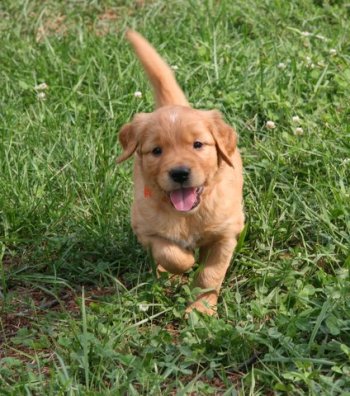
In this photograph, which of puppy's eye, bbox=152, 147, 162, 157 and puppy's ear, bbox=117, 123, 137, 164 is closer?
puppy's eye, bbox=152, 147, 162, 157

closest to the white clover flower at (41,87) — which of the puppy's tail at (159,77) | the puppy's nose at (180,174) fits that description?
the puppy's tail at (159,77)

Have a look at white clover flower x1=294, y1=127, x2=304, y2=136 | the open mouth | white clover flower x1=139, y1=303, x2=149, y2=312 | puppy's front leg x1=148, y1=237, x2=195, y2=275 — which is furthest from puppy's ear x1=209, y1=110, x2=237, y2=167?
white clover flower x1=294, y1=127, x2=304, y2=136

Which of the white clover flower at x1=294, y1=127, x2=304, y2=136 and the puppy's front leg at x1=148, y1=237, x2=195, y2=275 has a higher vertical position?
the white clover flower at x1=294, y1=127, x2=304, y2=136

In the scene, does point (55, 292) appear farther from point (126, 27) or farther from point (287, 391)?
point (126, 27)

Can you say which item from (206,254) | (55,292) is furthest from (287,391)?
(55,292)

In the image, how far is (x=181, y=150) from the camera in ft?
12.1

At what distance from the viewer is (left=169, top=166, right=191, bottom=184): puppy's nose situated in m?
3.59

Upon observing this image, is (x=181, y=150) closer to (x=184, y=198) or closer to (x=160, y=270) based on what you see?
(x=184, y=198)

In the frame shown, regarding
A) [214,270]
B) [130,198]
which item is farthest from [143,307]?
[130,198]

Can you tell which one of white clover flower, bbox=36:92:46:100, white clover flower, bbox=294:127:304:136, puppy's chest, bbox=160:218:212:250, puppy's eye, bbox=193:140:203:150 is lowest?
puppy's chest, bbox=160:218:212:250

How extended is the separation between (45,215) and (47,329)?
35.4 inches

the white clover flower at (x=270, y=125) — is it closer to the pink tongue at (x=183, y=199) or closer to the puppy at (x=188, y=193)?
the puppy at (x=188, y=193)

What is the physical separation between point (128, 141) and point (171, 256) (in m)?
0.55

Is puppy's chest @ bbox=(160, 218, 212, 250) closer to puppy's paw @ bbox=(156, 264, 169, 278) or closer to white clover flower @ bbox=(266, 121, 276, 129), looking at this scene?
puppy's paw @ bbox=(156, 264, 169, 278)
